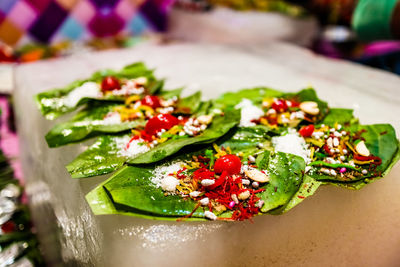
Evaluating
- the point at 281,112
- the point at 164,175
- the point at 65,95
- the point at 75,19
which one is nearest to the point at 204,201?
the point at 164,175

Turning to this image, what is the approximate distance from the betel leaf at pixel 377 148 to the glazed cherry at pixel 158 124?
436 mm

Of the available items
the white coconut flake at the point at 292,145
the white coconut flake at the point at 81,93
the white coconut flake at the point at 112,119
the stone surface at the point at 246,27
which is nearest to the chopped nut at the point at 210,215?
the white coconut flake at the point at 292,145

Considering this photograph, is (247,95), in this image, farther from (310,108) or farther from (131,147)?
(131,147)

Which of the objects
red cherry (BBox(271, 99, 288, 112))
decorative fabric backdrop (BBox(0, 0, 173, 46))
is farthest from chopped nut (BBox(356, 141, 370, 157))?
decorative fabric backdrop (BBox(0, 0, 173, 46))

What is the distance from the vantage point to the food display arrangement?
731 mm

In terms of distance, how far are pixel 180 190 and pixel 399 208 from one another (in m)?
0.65

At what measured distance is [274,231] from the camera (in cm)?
78

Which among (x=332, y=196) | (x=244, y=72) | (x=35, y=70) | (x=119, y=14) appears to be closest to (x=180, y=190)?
(x=332, y=196)

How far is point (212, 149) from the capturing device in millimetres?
933

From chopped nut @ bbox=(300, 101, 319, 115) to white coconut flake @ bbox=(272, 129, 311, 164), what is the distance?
0.12 m

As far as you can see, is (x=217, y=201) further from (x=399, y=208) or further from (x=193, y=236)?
(x=399, y=208)

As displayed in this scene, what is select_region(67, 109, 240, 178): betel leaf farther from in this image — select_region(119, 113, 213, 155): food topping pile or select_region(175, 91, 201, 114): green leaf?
select_region(175, 91, 201, 114): green leaf

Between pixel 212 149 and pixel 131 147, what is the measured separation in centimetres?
23

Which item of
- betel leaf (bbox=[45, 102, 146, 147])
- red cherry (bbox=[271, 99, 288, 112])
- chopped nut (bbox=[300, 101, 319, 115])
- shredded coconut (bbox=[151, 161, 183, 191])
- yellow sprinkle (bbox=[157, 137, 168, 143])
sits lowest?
betel leaf (bbox=[45, 102, 146, 147])
